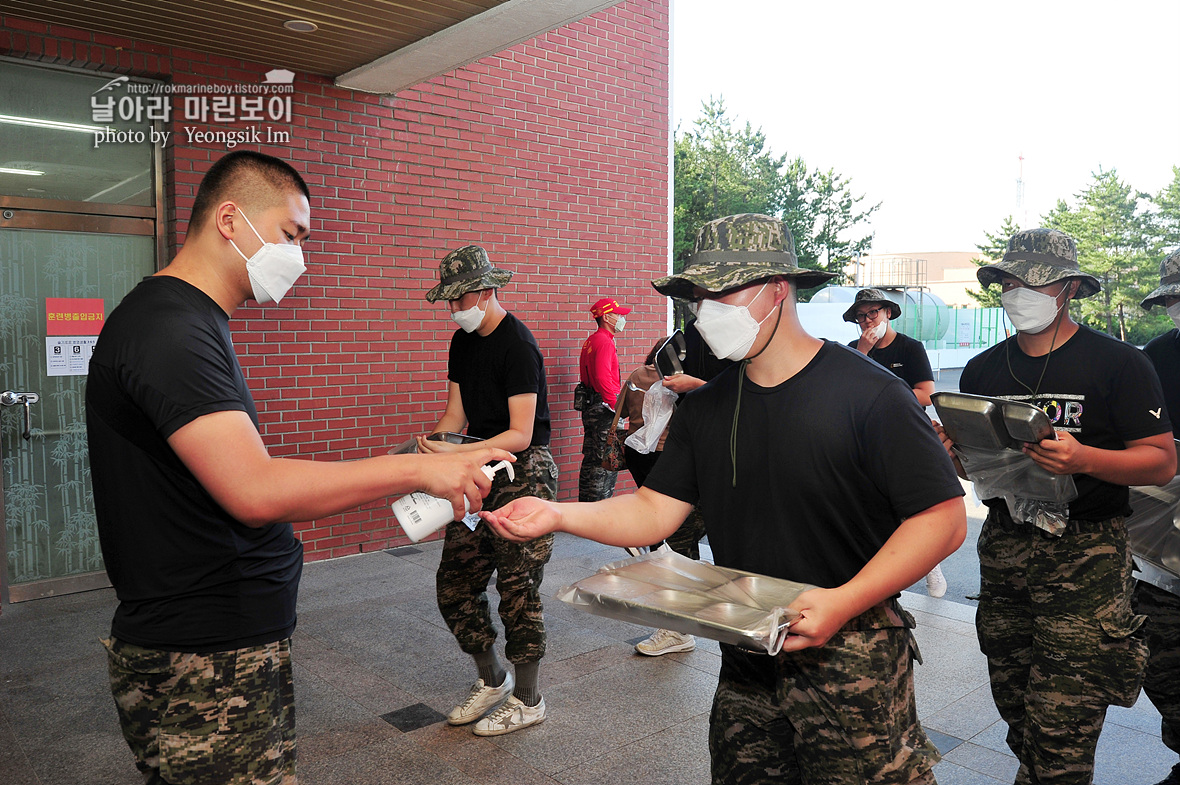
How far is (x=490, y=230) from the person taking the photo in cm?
739

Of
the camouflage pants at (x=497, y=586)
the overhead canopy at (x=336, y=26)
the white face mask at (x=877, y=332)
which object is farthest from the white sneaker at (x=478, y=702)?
the overhead canopy at (x=336, y=26)

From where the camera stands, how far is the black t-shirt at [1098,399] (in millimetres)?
2686

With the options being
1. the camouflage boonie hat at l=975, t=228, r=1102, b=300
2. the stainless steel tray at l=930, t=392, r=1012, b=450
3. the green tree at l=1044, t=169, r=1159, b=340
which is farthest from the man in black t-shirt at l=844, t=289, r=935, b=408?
the green tree at l=1044, t=169, r=1159, b=340

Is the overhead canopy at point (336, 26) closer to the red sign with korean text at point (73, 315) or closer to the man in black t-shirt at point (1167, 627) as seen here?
the red sign with korean text at point (73, 315)

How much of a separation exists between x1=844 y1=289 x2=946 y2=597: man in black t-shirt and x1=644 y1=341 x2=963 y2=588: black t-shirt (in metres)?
3.78

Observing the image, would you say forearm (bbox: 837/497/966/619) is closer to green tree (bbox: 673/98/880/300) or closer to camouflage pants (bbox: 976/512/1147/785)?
camouflage pants (bbox: 976/512/1147/785)

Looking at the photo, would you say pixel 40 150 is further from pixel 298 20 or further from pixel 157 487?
pixel 157 487

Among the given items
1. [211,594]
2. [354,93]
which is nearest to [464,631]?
[211,594]

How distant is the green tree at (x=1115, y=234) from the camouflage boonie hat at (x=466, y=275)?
7720mm

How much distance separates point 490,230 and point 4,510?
4.21m

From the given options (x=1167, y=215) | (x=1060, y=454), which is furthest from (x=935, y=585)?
(x=1167, y=215)

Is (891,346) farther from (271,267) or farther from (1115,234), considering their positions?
(1115,234)

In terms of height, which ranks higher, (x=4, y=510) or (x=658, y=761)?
(x=4, y=510)

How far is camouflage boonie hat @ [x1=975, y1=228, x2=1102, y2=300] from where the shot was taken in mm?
2857
